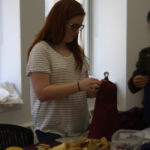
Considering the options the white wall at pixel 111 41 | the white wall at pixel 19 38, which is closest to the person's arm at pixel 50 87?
the white wall at pixel 19 38

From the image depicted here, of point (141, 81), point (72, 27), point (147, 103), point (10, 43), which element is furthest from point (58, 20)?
point (10, 43)

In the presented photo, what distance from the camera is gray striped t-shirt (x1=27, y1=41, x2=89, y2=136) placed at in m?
1.19

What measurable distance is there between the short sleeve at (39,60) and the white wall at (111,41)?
5.46ft

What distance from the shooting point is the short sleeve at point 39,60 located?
1166 mm

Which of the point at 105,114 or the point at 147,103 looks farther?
the point at 147,103

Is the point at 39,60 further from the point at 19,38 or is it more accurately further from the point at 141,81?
the point at 19,38

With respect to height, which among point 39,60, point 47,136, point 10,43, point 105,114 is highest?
point 10,43

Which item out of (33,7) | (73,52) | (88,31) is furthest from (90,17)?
(73,52)

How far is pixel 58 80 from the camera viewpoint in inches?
48.0

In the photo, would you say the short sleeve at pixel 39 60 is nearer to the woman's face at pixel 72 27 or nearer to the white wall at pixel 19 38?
the woman's face at pixel 72 27

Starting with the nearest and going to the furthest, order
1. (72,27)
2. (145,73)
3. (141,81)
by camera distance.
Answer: (72,27), (141,81), (145,73)

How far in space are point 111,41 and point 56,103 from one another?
1.76 m

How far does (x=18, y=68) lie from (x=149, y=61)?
0.94 meters

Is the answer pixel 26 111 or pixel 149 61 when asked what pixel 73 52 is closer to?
pixel 149 61
